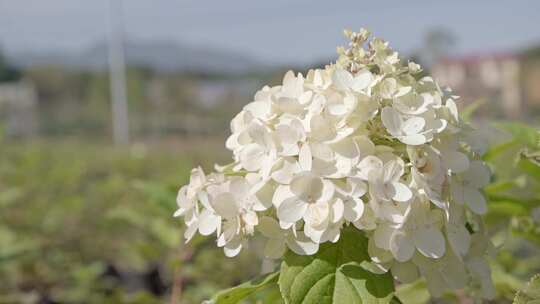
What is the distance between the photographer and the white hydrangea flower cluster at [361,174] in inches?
28.7

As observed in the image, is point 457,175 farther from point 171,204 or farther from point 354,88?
point 171,204

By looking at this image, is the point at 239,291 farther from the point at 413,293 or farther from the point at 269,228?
the point at 413,293

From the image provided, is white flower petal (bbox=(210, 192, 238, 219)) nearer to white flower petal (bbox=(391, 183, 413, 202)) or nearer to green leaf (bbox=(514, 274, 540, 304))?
white flower petal (bbox=(391, 183, 413, 202))

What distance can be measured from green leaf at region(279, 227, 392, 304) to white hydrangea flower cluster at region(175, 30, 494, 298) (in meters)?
0.02

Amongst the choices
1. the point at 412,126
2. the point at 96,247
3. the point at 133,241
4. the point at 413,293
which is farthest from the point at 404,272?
the point at 96,247

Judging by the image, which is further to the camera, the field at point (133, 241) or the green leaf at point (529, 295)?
the field at point (133, 241)

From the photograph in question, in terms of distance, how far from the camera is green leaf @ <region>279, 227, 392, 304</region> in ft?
2.56

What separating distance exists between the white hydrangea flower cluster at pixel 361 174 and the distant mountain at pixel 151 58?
2337 centimetres

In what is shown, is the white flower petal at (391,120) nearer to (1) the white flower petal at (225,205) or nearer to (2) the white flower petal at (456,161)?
(2) the white flower petal at (456,161)

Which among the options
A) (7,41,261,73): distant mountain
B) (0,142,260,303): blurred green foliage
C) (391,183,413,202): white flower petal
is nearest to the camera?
(391,183,413,202): white flower petal

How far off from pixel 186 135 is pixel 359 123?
76.2ft

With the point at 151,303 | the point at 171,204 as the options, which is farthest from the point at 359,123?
the point at 151,303

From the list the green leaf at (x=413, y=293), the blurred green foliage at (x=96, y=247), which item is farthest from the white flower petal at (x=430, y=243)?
the blurred green foliage at (x=96, y=247)

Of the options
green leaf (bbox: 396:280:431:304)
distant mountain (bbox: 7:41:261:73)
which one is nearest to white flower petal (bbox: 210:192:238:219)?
green leaf (bbox: 396:280:431:304)
